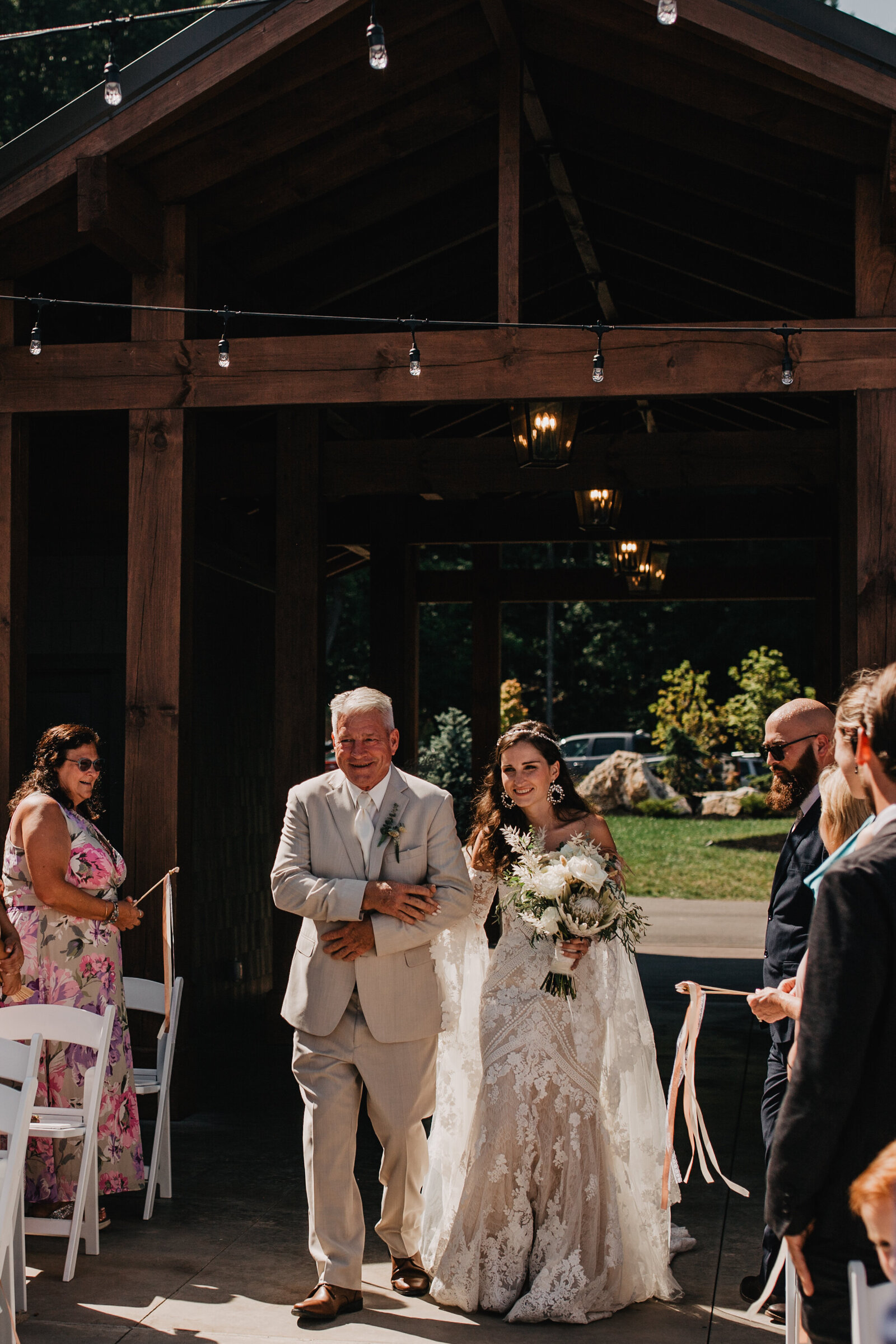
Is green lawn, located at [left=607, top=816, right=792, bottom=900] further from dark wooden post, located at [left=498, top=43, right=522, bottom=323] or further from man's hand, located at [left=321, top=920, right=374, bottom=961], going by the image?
man's hand, located at [left=321, top=920, right=374, bottom=961]

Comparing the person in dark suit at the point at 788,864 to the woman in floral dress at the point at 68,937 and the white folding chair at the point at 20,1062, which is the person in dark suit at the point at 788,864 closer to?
the white folding chair at the point at 20,1062

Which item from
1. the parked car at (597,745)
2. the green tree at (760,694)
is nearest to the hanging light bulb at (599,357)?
the green tree at (760,694)

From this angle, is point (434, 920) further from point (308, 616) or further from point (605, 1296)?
point (308, 616)

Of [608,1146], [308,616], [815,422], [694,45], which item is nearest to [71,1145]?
[608,1146]

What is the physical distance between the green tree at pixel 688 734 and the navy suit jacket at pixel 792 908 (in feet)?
68.5

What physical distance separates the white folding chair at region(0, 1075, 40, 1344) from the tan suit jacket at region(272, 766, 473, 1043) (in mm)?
911

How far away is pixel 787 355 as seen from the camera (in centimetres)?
516

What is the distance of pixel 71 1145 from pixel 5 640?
2220mm

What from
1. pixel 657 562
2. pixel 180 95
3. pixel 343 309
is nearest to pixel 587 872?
pixel 180 95

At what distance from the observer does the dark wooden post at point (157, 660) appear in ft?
18.9

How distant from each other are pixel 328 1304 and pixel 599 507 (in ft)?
18.8

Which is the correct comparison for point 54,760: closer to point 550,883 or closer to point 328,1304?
point 550,883

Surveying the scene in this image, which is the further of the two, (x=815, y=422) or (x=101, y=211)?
(x=815, y=422)

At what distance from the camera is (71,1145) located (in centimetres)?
470
